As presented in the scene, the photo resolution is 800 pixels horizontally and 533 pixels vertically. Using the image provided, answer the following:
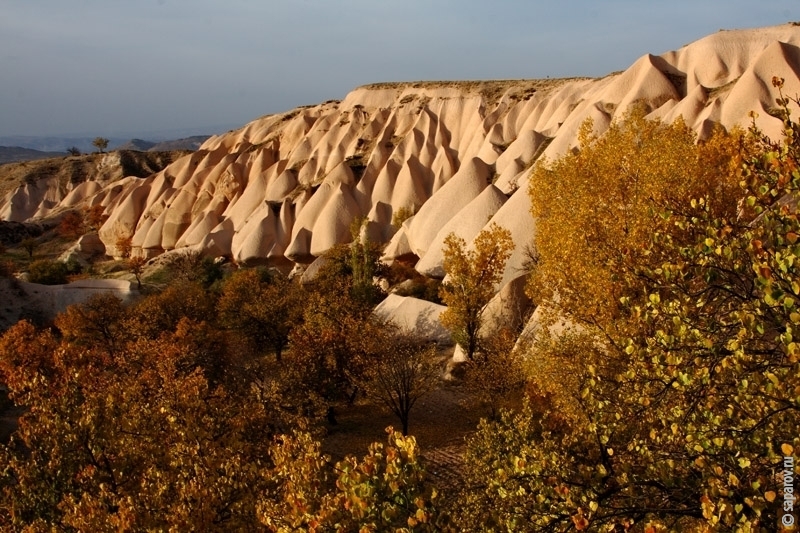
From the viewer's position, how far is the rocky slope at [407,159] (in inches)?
1753

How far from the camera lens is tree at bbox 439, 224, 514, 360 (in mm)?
27516

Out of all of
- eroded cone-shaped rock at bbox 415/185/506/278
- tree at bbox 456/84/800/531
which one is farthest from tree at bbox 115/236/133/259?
tree at bbox 456/84/800/531

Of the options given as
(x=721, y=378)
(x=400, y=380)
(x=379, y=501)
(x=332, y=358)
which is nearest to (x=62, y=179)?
(x=332, y=358)

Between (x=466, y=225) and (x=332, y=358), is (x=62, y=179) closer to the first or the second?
(x=466, y=225)

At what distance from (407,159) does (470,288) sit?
41.4m

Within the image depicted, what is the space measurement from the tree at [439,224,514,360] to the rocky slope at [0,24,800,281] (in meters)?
7.47

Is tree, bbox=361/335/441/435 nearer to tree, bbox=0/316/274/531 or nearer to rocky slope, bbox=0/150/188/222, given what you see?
tree, bbox=0/316/274/531

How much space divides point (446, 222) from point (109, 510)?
138 ft

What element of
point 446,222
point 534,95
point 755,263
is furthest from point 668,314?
point 534,95

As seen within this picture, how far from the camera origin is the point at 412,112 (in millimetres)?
79062

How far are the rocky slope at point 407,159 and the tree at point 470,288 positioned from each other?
24.5 feet

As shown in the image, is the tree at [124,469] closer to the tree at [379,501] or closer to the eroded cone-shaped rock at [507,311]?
the tree at [379,501]

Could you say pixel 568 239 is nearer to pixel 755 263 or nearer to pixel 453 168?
pixel 755 263

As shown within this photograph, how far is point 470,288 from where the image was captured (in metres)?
27.7
